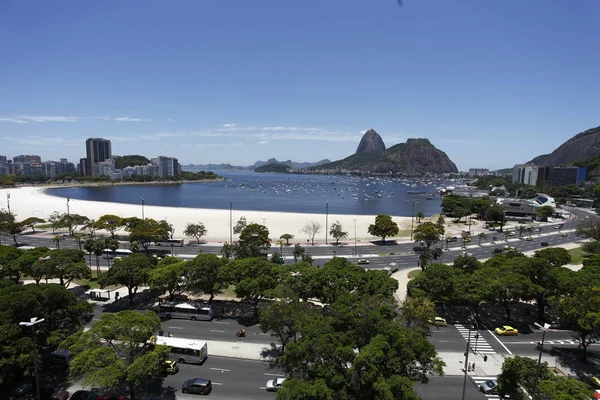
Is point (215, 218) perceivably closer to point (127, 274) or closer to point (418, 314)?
point (127, 274)

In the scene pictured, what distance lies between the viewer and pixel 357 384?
52.8 feet

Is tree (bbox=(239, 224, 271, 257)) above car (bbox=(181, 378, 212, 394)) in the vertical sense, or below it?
above

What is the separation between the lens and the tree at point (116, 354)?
16.8 meters

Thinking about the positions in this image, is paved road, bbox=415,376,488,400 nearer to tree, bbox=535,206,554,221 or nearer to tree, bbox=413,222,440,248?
tree, bbox=413,222,440,248

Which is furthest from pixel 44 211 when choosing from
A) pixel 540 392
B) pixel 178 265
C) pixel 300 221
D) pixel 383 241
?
pixel 540 392

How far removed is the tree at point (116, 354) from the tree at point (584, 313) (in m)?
28.5

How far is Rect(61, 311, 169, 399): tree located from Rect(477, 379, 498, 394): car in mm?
19779

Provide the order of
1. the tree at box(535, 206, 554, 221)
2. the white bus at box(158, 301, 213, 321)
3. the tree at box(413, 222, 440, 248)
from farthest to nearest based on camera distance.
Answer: the tree at box(535, 206, 554, 221), the tree at box(413, 222, 440, 248), the white bus at box(158, 301, 213, 321)

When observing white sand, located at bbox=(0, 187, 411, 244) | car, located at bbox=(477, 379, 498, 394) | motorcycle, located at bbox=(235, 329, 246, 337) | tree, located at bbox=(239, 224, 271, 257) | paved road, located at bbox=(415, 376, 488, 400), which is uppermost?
tree, located at bbox=(239, 224, 271, 257)

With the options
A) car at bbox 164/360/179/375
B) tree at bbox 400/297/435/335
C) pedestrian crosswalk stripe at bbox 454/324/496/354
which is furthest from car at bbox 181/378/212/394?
pedestrian crosswalk stripe at bbox 454/324/496/354

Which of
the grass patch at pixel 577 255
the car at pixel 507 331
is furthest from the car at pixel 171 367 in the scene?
Result: the grass patch at pixel 577 255

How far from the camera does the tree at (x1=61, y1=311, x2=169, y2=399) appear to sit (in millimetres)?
16797

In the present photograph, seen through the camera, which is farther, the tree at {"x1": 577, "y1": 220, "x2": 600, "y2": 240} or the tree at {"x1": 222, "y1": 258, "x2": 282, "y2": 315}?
the tree at {"x1": 577, "y1": 220, "x2": 600, "y2": 240}

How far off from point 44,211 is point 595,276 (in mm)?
127643
